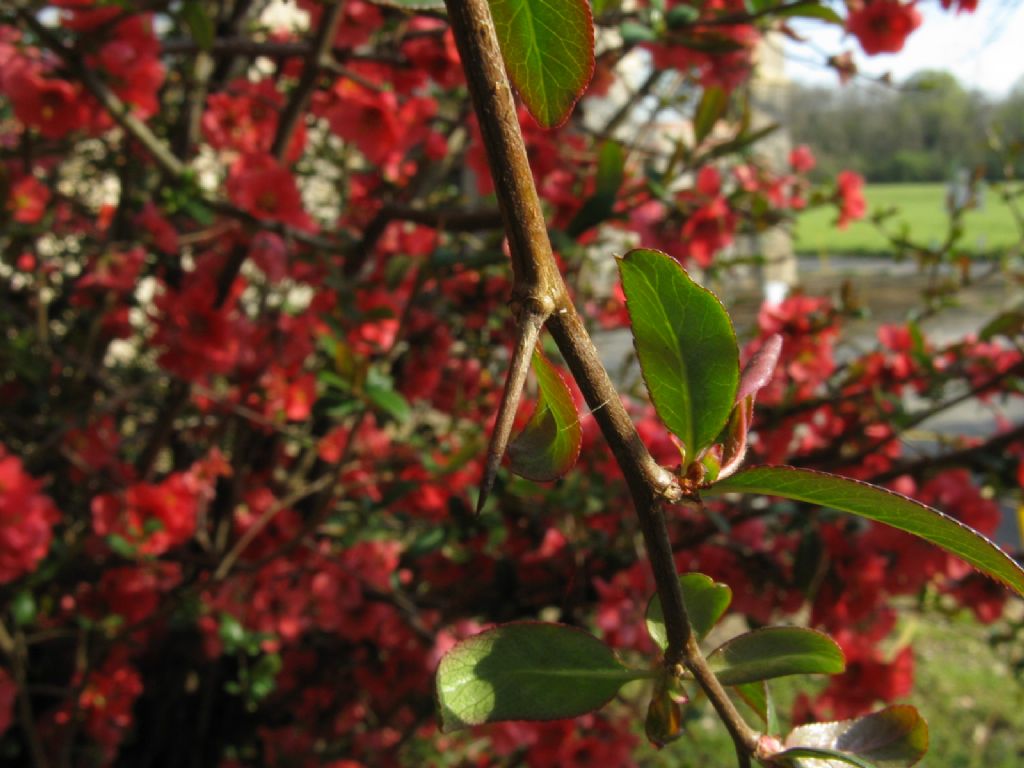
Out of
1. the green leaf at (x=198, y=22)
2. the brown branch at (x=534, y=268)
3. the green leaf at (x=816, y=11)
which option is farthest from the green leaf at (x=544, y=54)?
the green leaf at (x=198, y=22)

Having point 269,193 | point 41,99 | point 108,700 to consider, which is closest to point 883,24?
Result: point 269,193

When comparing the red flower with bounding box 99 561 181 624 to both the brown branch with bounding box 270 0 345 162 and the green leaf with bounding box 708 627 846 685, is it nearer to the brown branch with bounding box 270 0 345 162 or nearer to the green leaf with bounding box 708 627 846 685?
the brown branch with bounding box 270 0 345 162

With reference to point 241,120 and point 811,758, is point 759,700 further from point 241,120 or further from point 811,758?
point 241,120

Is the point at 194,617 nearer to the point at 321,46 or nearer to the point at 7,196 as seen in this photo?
the point at 7,196

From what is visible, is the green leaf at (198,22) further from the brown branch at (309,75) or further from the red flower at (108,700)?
the red flower at (108,700)

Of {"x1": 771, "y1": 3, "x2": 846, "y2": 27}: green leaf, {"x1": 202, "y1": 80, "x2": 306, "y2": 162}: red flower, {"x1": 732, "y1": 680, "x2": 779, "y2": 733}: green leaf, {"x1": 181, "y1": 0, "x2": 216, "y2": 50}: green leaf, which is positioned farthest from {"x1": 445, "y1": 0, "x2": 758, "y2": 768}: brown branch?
{"x1": 202, "y1": 80, "x2": 306, "y2": 162}: red flower
